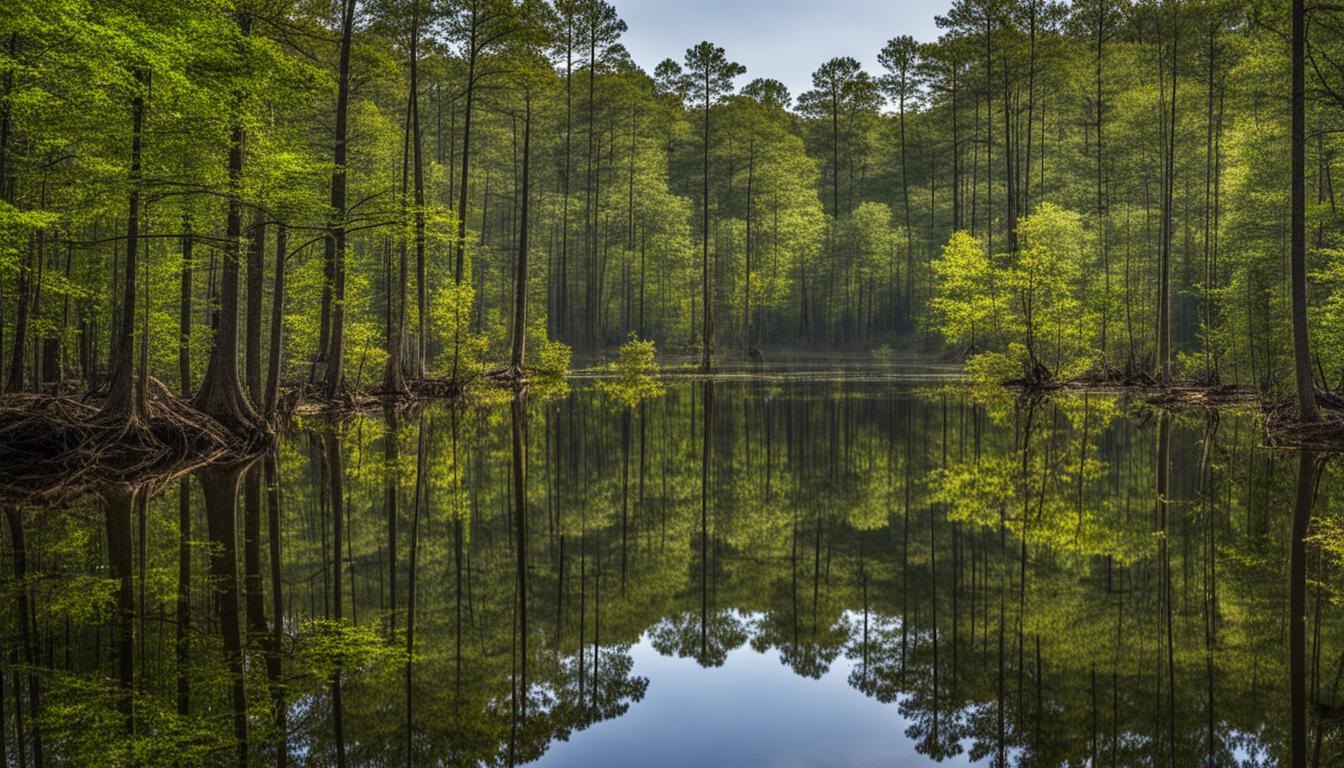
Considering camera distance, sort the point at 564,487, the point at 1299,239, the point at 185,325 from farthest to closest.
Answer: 1. the point at 185,325
2. the point at 1299,239
3. the point at 564,487

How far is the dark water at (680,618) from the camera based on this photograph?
427 cm

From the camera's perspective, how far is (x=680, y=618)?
6.26 m

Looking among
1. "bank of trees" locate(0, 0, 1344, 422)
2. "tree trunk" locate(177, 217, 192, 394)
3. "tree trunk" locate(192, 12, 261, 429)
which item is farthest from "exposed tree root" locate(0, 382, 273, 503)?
"tree trunk" locate(177, 217, 192, 394)

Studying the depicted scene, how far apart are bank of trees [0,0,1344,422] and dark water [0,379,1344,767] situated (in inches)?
215

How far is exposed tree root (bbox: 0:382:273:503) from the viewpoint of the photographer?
1153 cm

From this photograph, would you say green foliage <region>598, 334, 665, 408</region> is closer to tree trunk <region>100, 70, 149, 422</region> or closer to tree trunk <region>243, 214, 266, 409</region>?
tree trunk <region>243, 214, 266, 409</region>

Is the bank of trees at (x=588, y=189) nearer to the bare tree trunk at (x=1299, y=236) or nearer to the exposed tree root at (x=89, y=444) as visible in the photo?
the bare tree trunk at (x=1299, y=236)

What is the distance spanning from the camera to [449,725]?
4.41 meters

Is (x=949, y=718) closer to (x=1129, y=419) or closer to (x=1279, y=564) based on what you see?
(x=1279, y=564)

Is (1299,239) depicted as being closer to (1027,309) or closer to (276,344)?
(1027,309)

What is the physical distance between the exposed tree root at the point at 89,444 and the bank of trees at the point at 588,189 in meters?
0.49

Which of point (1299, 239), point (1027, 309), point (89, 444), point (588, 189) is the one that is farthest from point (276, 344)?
point (588, 189)

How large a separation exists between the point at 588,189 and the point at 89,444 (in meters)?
29.9

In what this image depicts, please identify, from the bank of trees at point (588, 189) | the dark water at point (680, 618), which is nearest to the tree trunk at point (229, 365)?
the bank of trees at point (588, 189)
